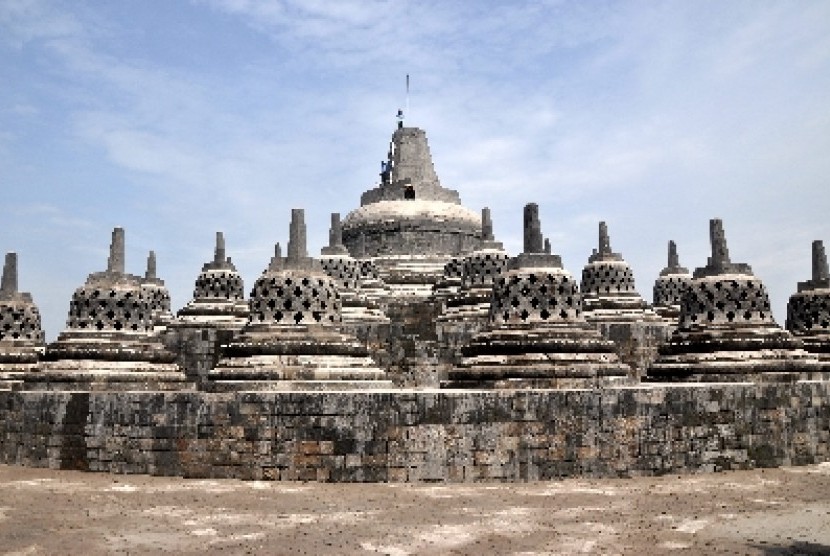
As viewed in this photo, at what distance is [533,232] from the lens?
584 inches

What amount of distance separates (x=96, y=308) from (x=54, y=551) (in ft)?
31.8

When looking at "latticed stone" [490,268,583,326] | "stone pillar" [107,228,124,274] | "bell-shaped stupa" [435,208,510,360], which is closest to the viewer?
"latticed stone" [490,268,583,326]

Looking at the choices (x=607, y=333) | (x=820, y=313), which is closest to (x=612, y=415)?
(x=607, y=333)

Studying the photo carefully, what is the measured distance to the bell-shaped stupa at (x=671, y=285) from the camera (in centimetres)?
2596

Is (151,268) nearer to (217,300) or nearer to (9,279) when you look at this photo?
(217,300)

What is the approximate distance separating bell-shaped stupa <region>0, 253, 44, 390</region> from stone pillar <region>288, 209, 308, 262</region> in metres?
7.25

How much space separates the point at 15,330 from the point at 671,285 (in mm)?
20771

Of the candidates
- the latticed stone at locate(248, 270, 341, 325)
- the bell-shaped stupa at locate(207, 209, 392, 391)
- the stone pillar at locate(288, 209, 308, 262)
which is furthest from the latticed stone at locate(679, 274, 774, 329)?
the stone pillar at locate(288, 209, 308, 262)

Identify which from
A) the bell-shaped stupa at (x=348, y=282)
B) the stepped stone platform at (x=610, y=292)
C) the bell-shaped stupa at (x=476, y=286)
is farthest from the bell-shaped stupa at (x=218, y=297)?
the stepped stone platform at (x=610, y=292)

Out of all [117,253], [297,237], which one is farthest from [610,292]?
[117,253]

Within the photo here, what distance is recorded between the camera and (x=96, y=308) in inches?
601

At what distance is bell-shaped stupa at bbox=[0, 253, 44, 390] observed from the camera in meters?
17.1

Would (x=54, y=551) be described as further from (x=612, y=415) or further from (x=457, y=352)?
(x=457, y=352)

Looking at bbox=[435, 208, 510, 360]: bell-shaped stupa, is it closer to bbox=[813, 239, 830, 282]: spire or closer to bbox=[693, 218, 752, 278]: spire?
bbox=[693, 218, 752, 278]: spire
